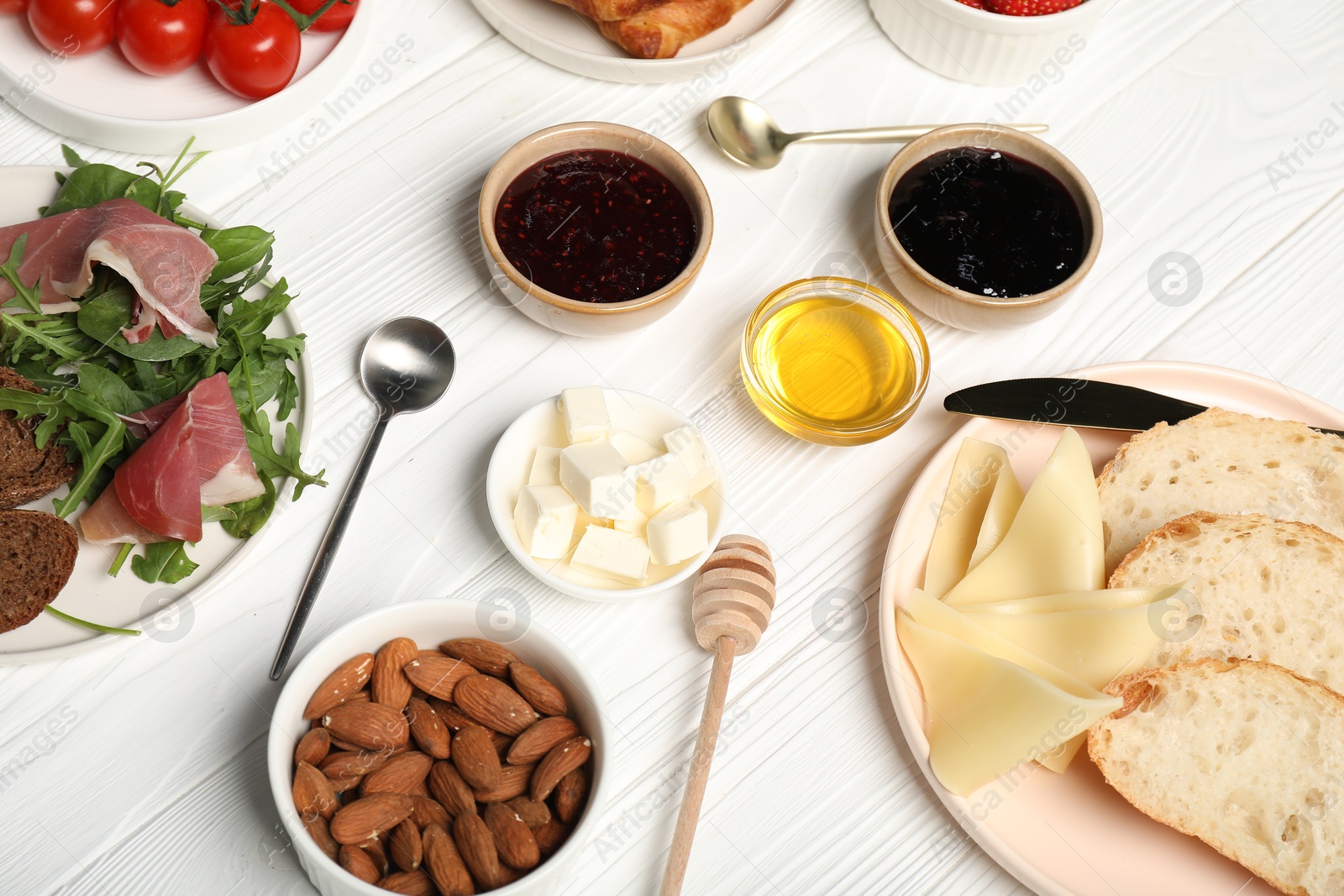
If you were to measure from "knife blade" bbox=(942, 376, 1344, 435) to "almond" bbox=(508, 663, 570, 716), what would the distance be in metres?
0.81

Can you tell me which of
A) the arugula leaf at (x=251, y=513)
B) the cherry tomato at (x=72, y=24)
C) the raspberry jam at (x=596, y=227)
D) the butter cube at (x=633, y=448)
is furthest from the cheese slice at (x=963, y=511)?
the cherry tomato at (x=72, y=24)

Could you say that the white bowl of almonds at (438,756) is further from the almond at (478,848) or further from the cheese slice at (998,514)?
the cheese slice at (998,514)

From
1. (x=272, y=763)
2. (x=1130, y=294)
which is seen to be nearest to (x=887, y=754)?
(x=272, y=763)

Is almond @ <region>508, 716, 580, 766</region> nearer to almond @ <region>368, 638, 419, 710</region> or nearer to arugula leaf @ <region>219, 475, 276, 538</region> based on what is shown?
almond @ <region>368, 638, 419, 710</region>

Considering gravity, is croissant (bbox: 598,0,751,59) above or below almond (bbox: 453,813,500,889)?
above

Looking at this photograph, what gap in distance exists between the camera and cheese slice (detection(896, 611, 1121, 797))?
4.39 feet

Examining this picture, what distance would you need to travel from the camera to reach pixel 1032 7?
195 centimetres

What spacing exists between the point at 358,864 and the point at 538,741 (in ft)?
0.86

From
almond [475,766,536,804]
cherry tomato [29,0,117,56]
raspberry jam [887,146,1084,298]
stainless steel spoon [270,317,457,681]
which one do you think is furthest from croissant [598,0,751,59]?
almond [475,766,536,804]

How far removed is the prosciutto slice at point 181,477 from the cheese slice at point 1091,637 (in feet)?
3.57

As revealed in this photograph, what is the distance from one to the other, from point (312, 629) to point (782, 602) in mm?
739

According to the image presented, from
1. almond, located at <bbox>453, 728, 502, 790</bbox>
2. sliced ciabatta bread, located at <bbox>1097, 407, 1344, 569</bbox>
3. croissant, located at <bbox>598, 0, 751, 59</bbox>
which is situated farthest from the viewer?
croissant, located at <bbox>598, 0, 751, 59</bbox>

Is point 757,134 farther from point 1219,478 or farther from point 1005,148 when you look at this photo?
point 1219,478

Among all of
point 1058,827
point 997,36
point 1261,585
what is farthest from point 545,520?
point 997,36
